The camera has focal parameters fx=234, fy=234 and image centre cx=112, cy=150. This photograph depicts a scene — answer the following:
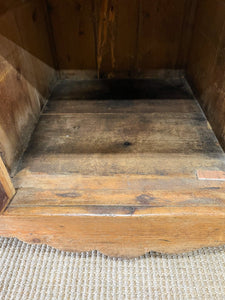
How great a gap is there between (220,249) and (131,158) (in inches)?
15.6

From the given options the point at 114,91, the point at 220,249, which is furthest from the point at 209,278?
the point at 114,91

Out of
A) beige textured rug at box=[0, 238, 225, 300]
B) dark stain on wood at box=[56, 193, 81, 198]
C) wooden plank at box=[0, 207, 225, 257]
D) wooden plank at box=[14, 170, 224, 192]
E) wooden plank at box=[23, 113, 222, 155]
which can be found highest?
dark stain on wood at box=[56, 193, 81, 198]

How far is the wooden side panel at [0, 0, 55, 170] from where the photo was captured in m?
0.69

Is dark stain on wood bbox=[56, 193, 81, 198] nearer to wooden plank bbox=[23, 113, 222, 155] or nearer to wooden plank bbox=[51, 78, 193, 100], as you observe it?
wooden plank bbox=[23, 113, 222, 155]

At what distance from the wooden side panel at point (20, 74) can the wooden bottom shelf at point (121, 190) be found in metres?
0.06

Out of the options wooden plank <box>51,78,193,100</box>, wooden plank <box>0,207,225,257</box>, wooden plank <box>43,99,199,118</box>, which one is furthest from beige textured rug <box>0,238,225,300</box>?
wooden plank <box>51,78,193,100</box>

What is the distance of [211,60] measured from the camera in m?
0.88

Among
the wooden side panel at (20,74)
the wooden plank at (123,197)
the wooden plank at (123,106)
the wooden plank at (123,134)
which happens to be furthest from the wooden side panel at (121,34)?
the wooden plank at (123,197)

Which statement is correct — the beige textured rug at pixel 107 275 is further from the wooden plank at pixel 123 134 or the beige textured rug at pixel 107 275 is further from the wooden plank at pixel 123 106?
the wooden plank at pixel 123 106

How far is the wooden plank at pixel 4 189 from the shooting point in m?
0.58

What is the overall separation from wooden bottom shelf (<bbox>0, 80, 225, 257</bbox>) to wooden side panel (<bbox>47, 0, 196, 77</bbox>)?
1.52 ft

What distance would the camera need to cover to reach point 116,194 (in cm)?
63

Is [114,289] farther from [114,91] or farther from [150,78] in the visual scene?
[150,78]

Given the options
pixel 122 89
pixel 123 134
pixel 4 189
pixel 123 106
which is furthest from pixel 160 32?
pixel 4 189
